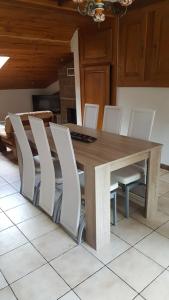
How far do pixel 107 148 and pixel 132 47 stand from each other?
2.11m

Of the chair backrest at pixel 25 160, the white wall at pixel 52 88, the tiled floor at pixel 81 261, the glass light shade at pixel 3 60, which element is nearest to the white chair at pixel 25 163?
the chair backrest at pixel 25 160

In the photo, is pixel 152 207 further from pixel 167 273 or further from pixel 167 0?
pixel 167 0

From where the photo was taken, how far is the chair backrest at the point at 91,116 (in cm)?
315

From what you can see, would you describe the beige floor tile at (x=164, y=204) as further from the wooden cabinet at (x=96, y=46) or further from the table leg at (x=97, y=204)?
the wooden cabinet at (x=96, y=46)

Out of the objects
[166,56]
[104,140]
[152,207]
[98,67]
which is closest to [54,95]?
[98,67]

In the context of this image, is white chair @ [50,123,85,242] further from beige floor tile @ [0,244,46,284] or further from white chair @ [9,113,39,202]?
white chair @ [9,113,39,202]

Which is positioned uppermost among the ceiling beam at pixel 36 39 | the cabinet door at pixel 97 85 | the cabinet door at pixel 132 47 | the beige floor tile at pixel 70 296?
the ceiling beam at pixel 36 39

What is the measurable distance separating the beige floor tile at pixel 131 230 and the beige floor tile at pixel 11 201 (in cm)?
119

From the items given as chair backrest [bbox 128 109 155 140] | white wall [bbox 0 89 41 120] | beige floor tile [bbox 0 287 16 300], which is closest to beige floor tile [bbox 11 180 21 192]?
beige floor tile [bbox 0 287 16 300]

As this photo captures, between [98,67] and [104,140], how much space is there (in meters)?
2.16

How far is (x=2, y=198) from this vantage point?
2.85 metres

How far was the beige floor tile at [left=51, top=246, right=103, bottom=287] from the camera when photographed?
66.5 inches

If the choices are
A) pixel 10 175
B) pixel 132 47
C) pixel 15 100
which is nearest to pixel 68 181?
pixel 10 175

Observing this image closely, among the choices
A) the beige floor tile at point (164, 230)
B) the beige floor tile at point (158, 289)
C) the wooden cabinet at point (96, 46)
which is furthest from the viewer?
the wooden cabinet at point (96, 46)
